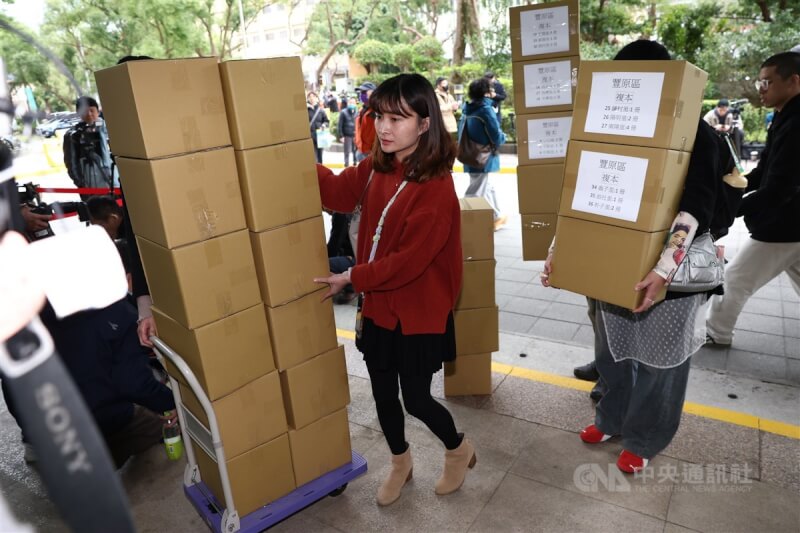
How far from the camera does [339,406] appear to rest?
2254mm

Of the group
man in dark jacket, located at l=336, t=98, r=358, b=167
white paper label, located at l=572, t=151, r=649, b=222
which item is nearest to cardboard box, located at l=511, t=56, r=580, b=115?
white paper label, located at l=572, t=151, r=649, b=222

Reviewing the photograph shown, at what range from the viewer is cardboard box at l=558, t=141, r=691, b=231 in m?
1.77

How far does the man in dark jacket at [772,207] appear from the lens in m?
2.49

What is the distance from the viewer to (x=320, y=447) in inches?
87.7

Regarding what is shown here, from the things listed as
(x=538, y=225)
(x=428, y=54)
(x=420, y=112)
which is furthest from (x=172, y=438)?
(x=428, y=54)

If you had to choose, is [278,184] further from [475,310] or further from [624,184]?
[475,310]

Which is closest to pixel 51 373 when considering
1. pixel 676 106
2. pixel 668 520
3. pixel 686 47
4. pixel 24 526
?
pixel 24 526

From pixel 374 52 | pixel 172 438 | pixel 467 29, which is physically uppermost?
pixel 374 52

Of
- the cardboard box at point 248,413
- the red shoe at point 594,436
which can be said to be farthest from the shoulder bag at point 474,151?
the cardboard box at point 248,413

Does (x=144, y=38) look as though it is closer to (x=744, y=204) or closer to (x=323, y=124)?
(x=323, y=124)

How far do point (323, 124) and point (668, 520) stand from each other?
385 inches

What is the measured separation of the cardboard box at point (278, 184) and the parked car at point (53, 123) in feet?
3.10

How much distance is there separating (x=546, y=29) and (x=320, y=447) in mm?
2468

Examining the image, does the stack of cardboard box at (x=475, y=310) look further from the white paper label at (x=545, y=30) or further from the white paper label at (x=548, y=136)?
the white paper label at (x=545, y=30)
